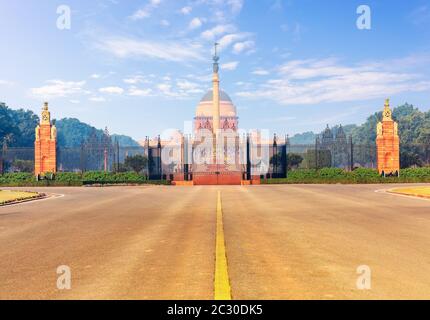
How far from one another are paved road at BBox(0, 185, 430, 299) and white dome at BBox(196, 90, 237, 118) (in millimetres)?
101337

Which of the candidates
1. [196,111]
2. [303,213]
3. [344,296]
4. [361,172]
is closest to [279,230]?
[303,213]

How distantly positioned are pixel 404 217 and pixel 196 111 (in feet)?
352

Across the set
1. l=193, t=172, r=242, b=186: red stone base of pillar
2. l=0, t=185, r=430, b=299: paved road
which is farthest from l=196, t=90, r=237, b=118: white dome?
l=0, t=185, r=430, b=299: paved road

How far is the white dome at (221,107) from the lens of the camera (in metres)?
114

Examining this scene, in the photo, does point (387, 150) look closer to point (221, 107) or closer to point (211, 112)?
point (211, 112)

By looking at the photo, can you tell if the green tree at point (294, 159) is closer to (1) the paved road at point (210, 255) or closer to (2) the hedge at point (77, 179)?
(2) the hedge at point (77, 179)

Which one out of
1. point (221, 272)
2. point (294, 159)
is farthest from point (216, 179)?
point (221, 272)

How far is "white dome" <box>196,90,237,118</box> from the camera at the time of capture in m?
114

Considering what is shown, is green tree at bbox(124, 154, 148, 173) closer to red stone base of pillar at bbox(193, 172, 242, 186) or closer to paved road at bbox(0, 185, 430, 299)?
red stone base of pillar at bbox(193, 172, 242, 186)

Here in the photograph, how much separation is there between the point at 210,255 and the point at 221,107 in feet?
360

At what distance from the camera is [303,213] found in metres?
14.6

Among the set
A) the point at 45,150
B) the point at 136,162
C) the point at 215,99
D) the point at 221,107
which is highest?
the point at 221,107

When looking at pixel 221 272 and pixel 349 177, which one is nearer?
pixel 221 272

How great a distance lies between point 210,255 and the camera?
7.47 metres
